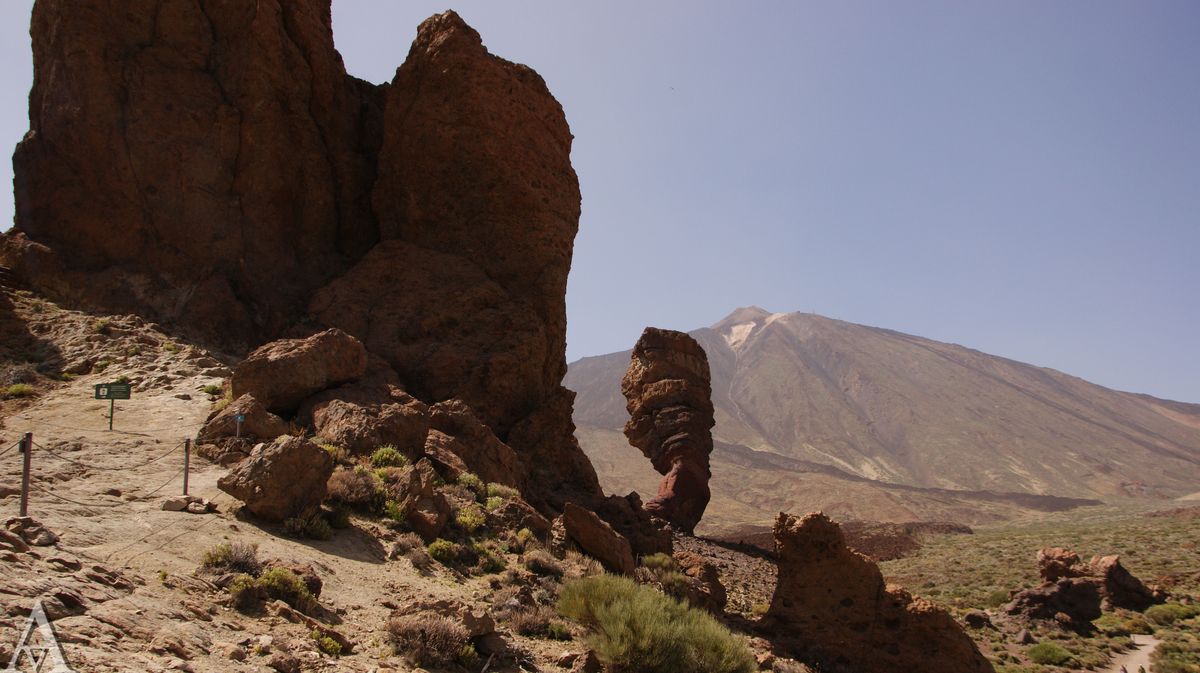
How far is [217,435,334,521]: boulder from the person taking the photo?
26.5ft

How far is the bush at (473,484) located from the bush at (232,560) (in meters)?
4.78

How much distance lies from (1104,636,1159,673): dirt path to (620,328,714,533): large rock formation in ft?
49.5

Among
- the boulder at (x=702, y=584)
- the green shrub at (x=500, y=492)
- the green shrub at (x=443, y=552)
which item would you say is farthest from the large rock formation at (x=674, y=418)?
the green shrub at (x=443, y=552)

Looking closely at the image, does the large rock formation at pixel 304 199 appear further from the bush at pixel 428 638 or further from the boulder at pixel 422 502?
the bush at pixel 428 638

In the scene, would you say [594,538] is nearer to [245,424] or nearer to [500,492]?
[500,492]

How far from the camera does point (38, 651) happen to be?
3.87 metres

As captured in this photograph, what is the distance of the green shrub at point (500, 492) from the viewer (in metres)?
11.5

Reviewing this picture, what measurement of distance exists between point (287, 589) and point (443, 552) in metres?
2.92

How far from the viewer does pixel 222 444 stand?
9875 millimetres

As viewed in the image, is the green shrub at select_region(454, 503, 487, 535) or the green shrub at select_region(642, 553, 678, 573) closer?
the green shrub at select_region(454, 503, 487, 535)

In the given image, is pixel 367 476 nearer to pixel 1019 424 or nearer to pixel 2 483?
pixel 2 483

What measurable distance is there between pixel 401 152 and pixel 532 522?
1073 centimetres

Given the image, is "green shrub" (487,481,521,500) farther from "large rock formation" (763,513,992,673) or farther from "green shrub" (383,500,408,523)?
"large rock formation" (763,513,992,673)

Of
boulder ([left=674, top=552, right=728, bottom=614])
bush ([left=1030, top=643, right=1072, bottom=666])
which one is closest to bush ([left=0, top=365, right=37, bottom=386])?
boulder ([left=674, top=552, right=728, bottom=614])
